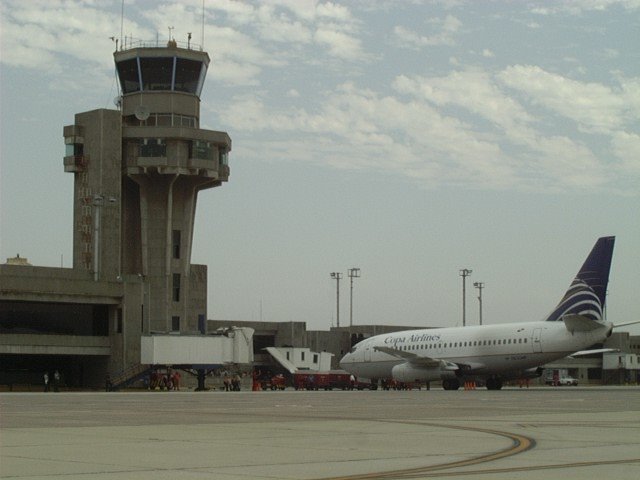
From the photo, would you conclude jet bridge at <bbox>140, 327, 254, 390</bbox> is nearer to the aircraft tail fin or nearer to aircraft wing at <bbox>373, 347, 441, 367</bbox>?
aircraft wing at <bbox>373, 347, 441, 367</bbox>

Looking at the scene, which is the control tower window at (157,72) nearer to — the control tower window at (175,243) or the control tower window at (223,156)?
the control tower window at (223,156)

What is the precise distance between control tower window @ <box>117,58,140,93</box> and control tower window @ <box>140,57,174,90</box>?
2.50 ft

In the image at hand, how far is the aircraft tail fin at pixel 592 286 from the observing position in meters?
65.5

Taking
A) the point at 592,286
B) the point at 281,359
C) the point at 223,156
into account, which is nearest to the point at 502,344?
the point at 592,286

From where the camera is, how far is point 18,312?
82000 millimetres

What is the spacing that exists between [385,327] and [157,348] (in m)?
55.3

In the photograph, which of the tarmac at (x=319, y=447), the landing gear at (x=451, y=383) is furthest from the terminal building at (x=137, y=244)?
the tarmac at (x=319, y=447)

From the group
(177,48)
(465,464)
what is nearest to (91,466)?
(465,464)

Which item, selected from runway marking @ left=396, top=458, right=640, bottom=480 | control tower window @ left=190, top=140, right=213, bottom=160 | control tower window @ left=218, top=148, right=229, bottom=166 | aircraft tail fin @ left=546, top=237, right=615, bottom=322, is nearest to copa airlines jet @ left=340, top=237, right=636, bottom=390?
aircraft tail fin @ left=546, top=237, right=615, bottom=322

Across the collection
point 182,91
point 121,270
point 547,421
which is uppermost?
point 182,91

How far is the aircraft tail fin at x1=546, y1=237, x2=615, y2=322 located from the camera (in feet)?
215

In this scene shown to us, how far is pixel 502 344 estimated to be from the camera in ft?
230

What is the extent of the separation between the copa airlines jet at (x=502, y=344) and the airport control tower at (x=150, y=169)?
27503mm

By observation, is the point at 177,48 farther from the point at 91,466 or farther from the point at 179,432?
the point at 91,466
